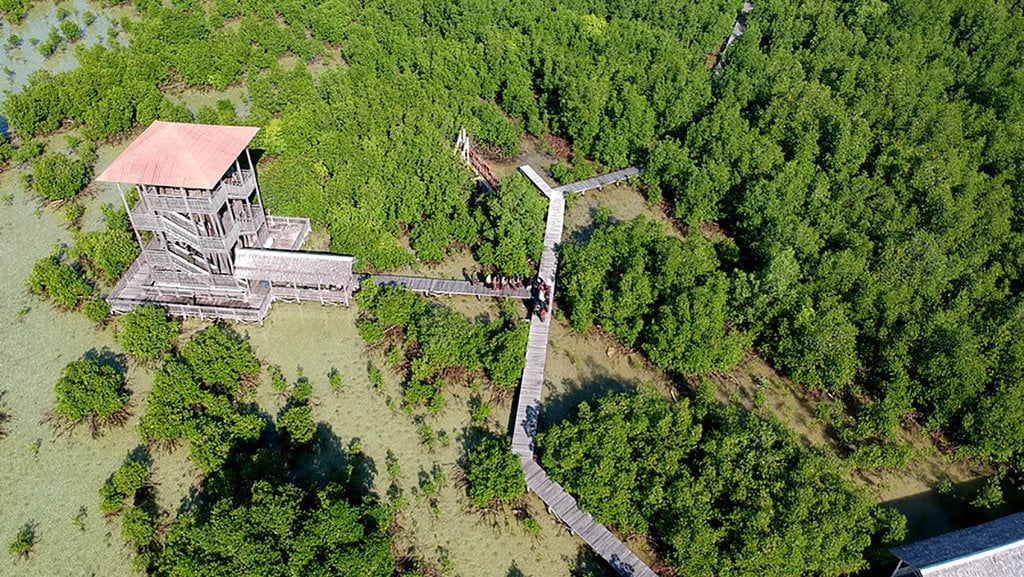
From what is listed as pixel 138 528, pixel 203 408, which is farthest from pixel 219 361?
pixel 138 528

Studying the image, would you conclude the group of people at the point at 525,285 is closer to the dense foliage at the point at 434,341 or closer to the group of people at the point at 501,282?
the group of people at the point at 501,282

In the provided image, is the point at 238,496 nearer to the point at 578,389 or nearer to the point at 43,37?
the point at 578,389

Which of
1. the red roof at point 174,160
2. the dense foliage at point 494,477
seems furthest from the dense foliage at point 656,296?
the red roof at point 174,160

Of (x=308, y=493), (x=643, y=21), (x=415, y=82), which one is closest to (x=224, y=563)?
(x=308, y=493)

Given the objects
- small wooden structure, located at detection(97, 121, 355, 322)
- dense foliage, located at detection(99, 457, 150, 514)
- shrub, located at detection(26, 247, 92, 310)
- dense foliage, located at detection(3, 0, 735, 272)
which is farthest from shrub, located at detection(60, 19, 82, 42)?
dense foliage, located at detection(99, 457, 150, 514)

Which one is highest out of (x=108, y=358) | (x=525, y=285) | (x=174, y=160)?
(x=174, y=160)

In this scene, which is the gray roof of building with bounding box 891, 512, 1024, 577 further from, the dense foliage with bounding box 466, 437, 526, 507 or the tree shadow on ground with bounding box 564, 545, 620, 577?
the dense foliage with bounding box 466, 437, 526, 507

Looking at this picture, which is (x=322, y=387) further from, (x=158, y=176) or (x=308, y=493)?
(x=158, y=176)
